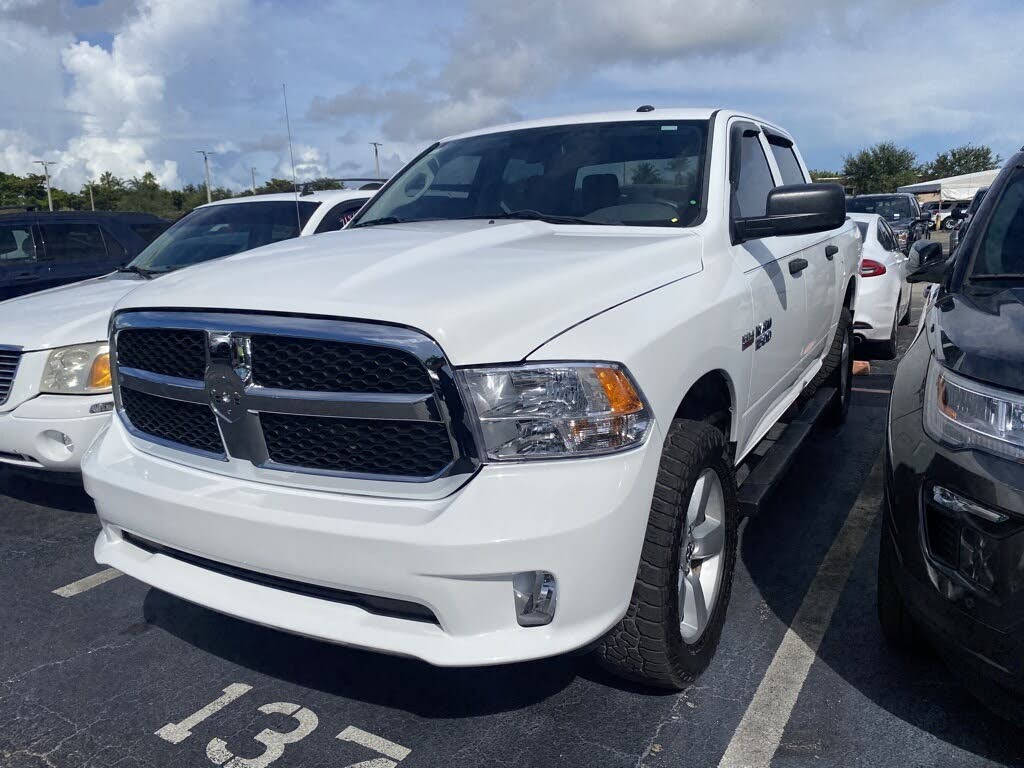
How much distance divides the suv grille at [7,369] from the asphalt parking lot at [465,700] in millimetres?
1175

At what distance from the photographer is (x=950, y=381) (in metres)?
2.29

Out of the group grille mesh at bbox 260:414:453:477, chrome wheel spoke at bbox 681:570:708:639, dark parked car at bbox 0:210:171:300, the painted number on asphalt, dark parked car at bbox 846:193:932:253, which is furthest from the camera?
dark parked car at bbox 846:193:932:253

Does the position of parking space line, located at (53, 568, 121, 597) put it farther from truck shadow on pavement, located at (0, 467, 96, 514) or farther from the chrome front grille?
the chrome front grille

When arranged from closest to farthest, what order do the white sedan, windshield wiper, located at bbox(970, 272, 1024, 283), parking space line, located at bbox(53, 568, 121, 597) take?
windshield wiper, located at bbox(970, 272, 1024, 283), parking space line, located at bbox(53, 568, 121, 597), the white sedan

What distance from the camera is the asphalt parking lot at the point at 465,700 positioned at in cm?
247

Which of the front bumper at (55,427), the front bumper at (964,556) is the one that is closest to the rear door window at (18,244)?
the front bumper at (55,427)

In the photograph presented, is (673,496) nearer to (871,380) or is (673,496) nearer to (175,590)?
(175,590)

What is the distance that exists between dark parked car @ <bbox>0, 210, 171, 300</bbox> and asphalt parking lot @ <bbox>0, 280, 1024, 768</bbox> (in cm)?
460

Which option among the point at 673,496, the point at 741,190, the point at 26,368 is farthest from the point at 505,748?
the point at 26,368

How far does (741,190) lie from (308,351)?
2.20 meters

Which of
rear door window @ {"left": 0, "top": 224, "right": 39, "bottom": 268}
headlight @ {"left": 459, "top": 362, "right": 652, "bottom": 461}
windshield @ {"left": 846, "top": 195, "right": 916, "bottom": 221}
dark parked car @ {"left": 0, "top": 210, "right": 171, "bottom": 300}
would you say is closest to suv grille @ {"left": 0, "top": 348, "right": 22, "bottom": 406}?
headlight @ {"left": 459, "top": 362, "right": 652, "bottom": 461}

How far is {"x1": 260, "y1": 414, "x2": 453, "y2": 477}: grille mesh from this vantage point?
2160mm

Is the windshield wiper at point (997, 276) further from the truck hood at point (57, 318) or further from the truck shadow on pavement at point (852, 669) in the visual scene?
the truck hood at point (57, 318)

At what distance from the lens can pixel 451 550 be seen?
2.04 m
